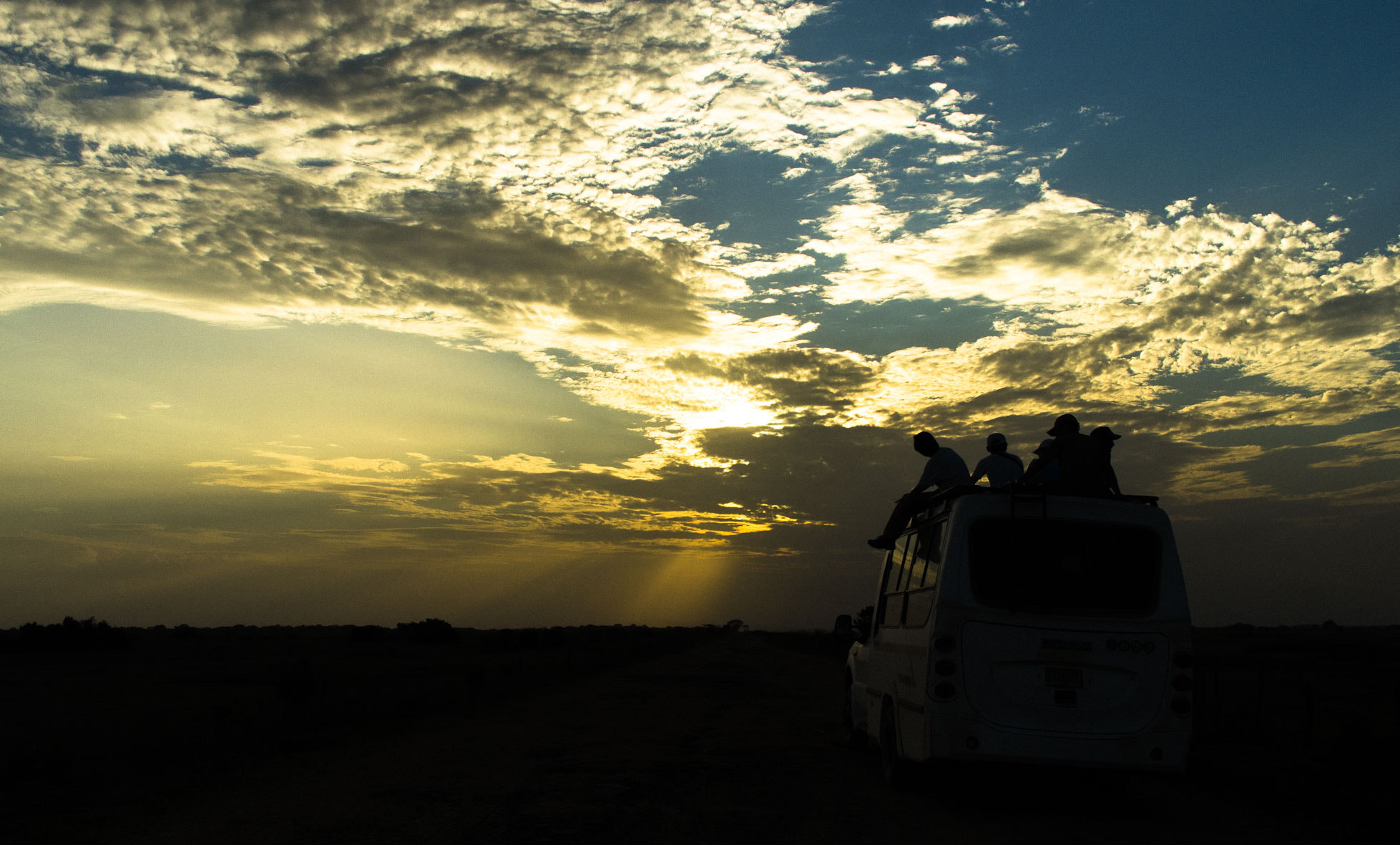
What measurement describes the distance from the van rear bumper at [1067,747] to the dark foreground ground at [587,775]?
0.57 meters

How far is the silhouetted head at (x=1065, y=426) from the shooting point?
995 centimetres

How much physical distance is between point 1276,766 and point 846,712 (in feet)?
18.5

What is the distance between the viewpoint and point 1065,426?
10.1 m

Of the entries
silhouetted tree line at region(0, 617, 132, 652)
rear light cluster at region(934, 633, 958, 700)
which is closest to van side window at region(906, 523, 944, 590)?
rear light cluster at region(934, 633, 958, 700)

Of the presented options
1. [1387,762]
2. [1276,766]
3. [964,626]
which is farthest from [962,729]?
[1387,762]

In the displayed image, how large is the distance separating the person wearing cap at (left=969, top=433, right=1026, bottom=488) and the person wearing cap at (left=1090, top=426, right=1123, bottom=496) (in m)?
1.02

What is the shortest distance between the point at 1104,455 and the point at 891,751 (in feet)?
12.7

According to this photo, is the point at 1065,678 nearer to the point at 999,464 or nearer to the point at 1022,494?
the point at 1022,494

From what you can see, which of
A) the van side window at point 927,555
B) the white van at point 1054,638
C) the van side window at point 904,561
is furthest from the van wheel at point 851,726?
the white van at point 1054,638

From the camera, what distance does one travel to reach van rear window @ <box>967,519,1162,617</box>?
8.24 m

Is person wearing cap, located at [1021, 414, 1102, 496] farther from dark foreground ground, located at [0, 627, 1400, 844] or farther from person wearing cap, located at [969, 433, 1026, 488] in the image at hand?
dark foreground ground, located at [0, 627, 1400, 844]

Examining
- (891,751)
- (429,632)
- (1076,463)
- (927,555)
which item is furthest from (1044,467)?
(429,632)

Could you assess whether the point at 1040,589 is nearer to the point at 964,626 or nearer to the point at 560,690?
the point at 964,626

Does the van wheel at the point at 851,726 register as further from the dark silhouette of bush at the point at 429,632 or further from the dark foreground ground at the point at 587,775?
the dark silhouette of bush at the point at 429,632
